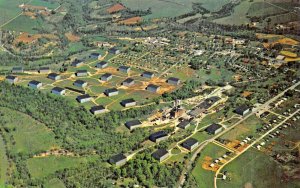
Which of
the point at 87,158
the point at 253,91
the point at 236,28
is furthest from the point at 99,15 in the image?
the point at 87,158

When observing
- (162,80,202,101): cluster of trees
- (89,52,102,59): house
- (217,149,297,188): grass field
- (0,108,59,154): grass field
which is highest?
(89,52,102,59): house

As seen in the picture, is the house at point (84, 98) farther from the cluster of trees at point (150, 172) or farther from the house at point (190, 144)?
the house at point (190, 144)

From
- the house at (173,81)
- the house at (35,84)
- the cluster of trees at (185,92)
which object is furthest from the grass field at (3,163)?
the house at (173,81)

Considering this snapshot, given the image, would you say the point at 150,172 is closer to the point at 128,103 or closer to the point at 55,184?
the point at 55,184

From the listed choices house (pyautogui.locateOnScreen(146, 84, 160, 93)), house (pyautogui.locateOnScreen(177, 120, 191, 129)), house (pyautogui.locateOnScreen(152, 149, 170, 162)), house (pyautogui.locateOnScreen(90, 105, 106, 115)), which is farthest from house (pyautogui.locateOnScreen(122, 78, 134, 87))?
house (pyautogui.locateOnScreen(152, 149, 170, 162))

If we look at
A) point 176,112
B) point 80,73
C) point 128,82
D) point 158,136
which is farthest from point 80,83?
point 158,136

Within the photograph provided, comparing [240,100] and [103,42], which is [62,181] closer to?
[240,100]

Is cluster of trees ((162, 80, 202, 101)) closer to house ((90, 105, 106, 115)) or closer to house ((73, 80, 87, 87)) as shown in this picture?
house ((90, 105, 106, 115))
